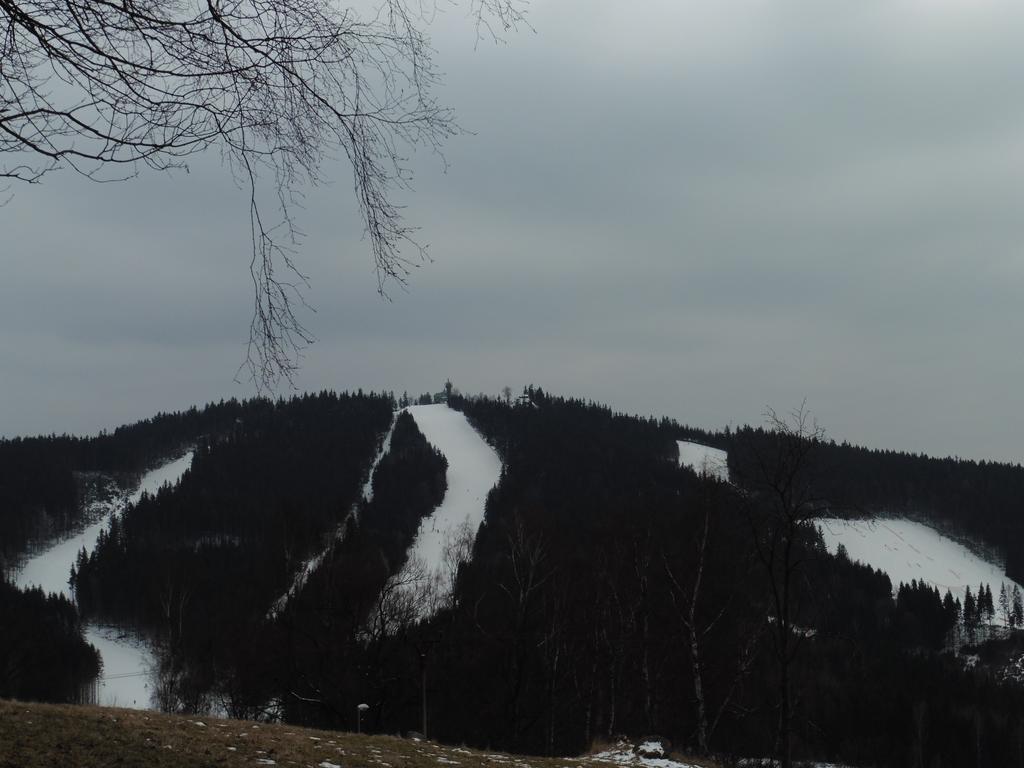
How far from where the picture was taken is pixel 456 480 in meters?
149

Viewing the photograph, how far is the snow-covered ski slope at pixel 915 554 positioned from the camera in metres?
132

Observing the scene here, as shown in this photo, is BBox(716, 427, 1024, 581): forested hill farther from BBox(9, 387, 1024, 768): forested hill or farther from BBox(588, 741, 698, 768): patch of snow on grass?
BBox(588, 741, 698, 768): patch of snow on grass

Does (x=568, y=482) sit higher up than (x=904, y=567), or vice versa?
(x=568, y=482)

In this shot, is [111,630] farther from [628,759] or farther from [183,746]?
[183,746]

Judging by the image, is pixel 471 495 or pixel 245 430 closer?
pixel 471 495

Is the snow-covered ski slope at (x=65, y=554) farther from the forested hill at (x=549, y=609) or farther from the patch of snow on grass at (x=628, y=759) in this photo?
the patch of snow on grass at (x=628, y=759)

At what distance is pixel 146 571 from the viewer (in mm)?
93875

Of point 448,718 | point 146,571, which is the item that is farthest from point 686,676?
point 146,571

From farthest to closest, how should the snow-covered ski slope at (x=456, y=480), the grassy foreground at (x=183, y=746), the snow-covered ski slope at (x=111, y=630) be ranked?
the snow-covered ski slope at (x=456, y=480) < the snow-covered ski slope at (x=111, y=630) < the grassy foreground at (x=183, y=746)

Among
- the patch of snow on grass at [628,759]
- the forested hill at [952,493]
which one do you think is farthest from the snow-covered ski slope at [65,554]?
the forested hill at [952,493]

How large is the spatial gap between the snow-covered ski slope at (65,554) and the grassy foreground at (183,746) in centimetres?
9665

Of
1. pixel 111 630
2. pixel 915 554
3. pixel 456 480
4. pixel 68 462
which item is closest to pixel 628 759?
pixel 111 630

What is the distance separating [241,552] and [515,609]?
81.6 meters

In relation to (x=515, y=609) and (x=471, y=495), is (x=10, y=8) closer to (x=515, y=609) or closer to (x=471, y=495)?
(x=515, y=609)
